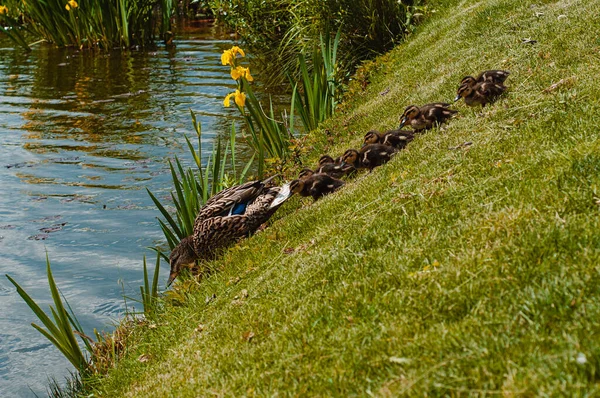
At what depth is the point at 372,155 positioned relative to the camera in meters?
7.07

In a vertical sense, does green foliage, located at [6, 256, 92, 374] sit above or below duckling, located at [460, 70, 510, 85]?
below

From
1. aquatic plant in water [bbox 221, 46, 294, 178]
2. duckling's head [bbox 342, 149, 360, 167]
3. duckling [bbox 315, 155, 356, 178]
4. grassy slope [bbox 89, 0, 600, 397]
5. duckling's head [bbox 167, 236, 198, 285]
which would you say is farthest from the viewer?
aquatic plant in water [bbox 221, 46, 294, 178]

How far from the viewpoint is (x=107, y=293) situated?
310 inches

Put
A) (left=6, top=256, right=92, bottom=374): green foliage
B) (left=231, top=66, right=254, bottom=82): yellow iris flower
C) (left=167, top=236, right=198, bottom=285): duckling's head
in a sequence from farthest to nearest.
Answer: (left=231, top=66, right=254, bottom=82): yellow iris flower, (left=167, top=236, right=198, bottom=285): duckling's head, (left=6, top=256, right=92, bottom=374): green foliage

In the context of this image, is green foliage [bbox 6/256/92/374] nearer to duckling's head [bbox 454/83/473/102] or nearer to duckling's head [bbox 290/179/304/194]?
duckling's head [bbox 290/179/304/194]

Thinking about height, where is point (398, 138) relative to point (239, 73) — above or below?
below

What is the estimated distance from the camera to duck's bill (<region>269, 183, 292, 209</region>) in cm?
744

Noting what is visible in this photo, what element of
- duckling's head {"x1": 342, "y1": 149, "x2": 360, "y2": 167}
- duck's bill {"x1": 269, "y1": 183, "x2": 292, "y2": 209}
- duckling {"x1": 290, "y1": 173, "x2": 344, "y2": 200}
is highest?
duckling's head {"x1": 342, "y1": 149, "x2": 360, "y2": 167}

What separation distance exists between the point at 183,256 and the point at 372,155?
2095mm

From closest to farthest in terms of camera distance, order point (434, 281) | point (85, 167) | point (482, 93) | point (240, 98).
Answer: point (434, 281) → point (482, 93) → point (240, 98) → point (85, 167)

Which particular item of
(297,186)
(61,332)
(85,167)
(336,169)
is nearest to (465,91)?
(336,169)

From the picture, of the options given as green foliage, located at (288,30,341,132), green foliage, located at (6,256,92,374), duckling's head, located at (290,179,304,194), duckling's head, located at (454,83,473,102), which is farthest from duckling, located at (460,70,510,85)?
green foliage, located at (6,256,92,374)

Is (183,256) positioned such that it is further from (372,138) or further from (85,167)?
(85,167)

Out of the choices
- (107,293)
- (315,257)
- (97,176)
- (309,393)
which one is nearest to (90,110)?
(97,176)
